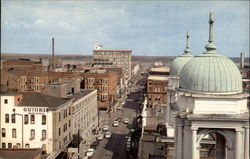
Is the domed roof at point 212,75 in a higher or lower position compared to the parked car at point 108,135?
higher

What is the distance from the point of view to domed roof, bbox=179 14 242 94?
1037 cm

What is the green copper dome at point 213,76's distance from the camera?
1037 cm

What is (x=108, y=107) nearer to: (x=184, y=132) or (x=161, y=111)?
(x=161, y=111)

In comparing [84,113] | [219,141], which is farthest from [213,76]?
[84,113]

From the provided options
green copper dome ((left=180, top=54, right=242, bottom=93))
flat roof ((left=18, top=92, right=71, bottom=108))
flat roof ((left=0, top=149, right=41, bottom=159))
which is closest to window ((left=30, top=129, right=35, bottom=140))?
flat roof ((left=18, top=92, right=71, bottom=108))

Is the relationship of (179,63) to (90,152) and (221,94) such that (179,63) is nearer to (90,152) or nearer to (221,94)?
(221,94)

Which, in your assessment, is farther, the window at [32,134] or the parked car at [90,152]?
the parked car at [90,152]

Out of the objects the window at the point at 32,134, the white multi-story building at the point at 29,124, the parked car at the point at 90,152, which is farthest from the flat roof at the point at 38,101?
the parked car at the point at 90,152

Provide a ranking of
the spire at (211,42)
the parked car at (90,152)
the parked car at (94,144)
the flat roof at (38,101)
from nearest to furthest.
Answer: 1. the spire at (211,42)
2. the flat roof at (38,101)
3. the parked car at (90,152)
4. the parked car at (94,144)

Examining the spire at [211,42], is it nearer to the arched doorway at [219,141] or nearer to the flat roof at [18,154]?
the arched doorway at [219,141]

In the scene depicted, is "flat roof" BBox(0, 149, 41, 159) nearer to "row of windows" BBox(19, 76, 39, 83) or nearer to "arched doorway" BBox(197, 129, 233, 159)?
"arched doorway" BBox(197, 129, 233, 159)

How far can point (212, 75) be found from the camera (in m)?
10.4

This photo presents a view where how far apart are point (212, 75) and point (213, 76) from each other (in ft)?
0.14

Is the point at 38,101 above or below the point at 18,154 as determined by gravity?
above
